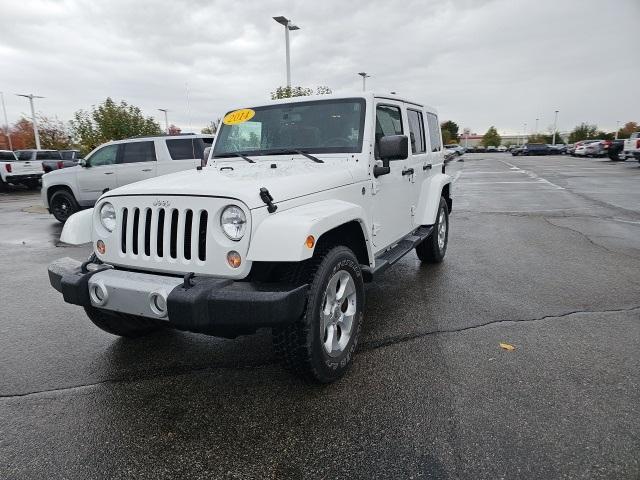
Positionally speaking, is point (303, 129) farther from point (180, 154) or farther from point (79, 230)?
point (180, 154)

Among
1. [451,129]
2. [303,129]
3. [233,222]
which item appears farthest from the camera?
[451,129]

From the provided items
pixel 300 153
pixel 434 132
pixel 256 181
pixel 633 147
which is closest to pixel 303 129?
pixel 300 153

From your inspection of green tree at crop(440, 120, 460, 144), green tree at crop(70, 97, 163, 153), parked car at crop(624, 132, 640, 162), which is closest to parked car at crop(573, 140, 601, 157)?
parked car at crop(624, 132, 640, 162)

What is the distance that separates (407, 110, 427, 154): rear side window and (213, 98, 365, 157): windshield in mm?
1178

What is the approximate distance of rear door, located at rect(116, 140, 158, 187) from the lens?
35.2 ft

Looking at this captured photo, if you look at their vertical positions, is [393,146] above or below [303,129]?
below

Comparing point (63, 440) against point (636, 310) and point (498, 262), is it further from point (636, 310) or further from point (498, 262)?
point (498, 262)

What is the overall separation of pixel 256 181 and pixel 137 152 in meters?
9.05

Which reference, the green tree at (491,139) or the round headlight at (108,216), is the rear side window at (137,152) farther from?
the green tree at (491,139)

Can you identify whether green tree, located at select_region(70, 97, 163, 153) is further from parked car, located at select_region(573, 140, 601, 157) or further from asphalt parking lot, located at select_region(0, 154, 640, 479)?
parked car, located at select_region(573, 140, 601, 157)

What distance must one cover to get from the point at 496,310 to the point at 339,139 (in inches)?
90.0

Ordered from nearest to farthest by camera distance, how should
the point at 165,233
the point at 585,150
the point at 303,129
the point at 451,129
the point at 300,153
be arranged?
the point at 165,233 < the point at 300,153 < the point at 303,129 < the point at 585,150 < the point at 451,129

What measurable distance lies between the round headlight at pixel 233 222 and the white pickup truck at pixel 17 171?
21.9 metres

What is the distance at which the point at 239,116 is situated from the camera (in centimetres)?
432
